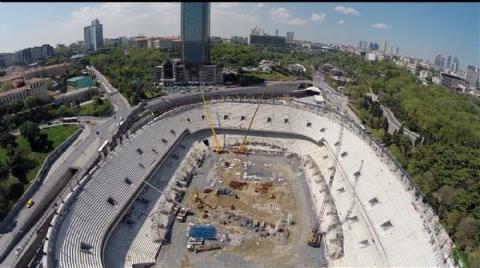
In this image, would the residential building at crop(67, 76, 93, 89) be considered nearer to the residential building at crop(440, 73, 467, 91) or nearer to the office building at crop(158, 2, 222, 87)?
the office building at crop(158, 2, 222, 87)

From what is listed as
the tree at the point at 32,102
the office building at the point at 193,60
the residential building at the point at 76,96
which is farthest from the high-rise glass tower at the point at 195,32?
the tree at the point at 32,102

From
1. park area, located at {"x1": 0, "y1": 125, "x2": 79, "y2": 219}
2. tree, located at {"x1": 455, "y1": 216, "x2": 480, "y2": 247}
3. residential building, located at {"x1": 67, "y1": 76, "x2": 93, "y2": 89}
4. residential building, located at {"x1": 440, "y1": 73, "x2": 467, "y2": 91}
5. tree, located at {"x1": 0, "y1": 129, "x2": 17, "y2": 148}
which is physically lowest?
tree, located at {"x1": 455, "y1": 216, "x2": 480, "y2": 247}

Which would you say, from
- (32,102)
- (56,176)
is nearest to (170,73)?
(32,102)

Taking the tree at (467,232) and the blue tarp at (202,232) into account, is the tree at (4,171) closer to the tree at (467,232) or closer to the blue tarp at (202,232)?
the blue tarp at (202,232)

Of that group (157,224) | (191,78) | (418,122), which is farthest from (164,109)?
(418,122)

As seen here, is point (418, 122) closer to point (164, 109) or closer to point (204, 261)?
point (164, 109)

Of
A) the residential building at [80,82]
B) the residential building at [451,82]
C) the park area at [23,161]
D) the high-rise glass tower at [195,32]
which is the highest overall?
the high-rise glass tower at [195,32]

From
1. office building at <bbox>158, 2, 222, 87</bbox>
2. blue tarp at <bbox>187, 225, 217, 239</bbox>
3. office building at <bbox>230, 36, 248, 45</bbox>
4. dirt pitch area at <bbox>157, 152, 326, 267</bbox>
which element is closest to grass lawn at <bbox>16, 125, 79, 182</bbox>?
dirt pitch area at <bbox>157, 152, 326, 267</bbox>

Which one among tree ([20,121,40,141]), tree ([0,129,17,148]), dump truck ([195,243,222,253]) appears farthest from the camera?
tree ([20,121,40,141])
